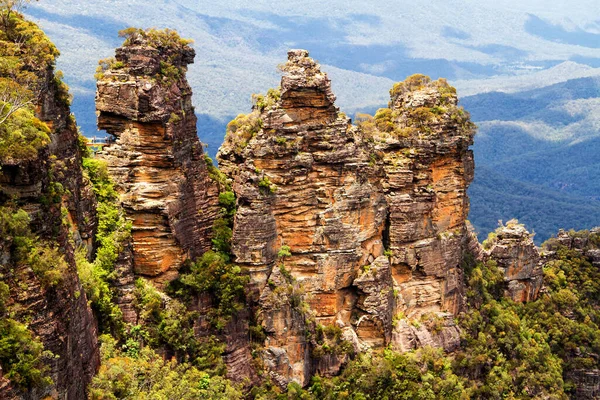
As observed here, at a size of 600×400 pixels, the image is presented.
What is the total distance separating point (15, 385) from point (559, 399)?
115ft

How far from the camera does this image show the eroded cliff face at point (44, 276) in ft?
76.7

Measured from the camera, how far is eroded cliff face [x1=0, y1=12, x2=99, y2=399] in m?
23.4

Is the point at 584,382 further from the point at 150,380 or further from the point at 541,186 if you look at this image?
the point at 541,186

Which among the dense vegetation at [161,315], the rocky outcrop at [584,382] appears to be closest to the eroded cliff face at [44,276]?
the dense vegetation at [161,315]

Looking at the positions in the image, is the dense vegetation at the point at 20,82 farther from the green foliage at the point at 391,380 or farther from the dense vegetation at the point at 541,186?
the dense vegetation at the point at 541,186

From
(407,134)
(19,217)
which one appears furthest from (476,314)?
(19,217)

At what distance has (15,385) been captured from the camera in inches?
876

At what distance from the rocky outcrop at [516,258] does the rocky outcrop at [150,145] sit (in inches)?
888

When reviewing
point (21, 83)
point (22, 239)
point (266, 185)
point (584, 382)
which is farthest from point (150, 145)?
point (584, 382)

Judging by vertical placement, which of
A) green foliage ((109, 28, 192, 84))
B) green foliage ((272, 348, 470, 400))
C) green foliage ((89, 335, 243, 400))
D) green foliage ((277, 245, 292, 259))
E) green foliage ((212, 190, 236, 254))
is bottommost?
green foliage ((272, 348, 470, 400))

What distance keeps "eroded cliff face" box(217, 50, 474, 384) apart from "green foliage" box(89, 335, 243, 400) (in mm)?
4077

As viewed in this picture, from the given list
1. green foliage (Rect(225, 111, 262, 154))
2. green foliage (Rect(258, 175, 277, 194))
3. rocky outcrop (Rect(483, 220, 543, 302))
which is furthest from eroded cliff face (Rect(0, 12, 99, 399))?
rocky outcrop (Rect(483, 220, 543, 302))

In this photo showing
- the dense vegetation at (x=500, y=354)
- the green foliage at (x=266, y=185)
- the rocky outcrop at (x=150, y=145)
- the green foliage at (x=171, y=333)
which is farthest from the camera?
the dense vegetation at (x=500, y=354)

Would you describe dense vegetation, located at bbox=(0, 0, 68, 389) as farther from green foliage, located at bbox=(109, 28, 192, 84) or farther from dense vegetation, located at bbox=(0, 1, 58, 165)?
green foliage, located at bbox=(109, 28, 192, 84)
